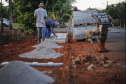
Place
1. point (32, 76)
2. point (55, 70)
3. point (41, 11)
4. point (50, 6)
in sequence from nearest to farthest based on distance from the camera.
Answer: point (32, 76), point (55, 70), point (41, 11), point (50, 6)

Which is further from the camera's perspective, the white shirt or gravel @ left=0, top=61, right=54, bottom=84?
the white shirt

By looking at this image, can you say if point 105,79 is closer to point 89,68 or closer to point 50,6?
point 89,68

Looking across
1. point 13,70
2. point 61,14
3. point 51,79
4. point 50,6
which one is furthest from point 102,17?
point 61,14

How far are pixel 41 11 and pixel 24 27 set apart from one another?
5171 millimetres

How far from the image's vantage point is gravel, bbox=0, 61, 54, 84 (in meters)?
2.67

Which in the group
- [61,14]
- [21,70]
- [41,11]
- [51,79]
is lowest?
[51,79]

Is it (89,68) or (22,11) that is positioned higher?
(22,11)

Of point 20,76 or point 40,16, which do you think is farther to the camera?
point 40,16

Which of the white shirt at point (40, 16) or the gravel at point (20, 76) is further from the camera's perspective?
the white shirt at point (40, 16)

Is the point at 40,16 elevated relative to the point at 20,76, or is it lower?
elevated

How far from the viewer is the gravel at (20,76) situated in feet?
8.77

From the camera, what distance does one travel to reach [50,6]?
12.1 meters

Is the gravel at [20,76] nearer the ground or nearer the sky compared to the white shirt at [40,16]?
nearer the ground

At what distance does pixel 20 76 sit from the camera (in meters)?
2.74
